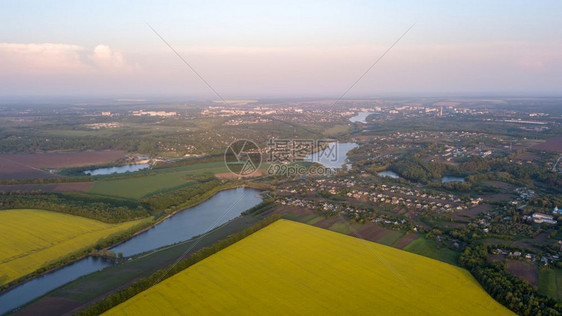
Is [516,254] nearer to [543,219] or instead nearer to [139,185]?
[543,219]

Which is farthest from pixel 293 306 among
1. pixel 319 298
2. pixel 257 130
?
pixel 257 130

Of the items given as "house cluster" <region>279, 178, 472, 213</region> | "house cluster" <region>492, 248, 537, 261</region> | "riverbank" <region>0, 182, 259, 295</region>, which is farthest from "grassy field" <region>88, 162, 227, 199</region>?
"house cluster" <region>492, 248, 537, 261</region>

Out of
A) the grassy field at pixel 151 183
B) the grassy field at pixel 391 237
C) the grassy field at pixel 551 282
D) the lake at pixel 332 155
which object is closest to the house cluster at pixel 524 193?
the grassy field at pixel 551 282

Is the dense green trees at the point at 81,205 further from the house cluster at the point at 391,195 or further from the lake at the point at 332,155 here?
the lake at the point at 332,155

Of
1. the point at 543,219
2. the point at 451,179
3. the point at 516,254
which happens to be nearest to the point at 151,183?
the point at 516,254

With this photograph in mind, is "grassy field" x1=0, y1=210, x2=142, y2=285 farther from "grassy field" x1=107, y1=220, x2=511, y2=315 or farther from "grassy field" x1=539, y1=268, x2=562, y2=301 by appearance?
"grassy field" x1=539, y1=268, x2=562, y2=301
